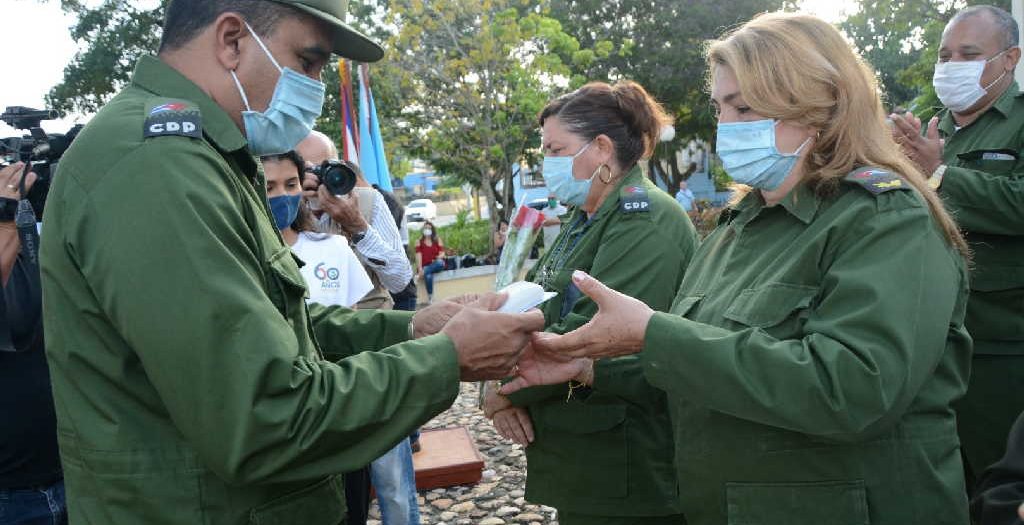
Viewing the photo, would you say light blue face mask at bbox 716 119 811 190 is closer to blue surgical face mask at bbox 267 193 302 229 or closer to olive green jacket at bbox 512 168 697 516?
olive green jacket at bbox 512 168 697 516

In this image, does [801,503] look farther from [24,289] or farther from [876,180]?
[24,289]

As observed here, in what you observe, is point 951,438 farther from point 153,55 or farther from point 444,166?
point 444,166

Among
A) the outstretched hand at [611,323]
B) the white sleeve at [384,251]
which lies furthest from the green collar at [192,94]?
the white sleeve at [384,251]

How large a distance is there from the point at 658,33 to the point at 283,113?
29440mm

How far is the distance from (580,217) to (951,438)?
2.01 metres

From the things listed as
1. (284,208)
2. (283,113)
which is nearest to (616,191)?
(283,113)

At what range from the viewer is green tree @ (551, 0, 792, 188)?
29.2 metres

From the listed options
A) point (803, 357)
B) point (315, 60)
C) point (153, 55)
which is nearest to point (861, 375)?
point (803, 357)

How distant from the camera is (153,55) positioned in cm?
223

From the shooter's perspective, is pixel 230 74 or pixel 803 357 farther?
pixel 230 74

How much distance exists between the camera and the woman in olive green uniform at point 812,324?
6.59 ft

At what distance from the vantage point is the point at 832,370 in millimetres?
1980

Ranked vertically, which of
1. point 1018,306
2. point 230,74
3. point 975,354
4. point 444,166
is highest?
point 230,74

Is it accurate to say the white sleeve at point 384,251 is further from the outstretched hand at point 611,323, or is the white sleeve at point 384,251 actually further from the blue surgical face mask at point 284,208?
the outstretched hand at point 611,323
